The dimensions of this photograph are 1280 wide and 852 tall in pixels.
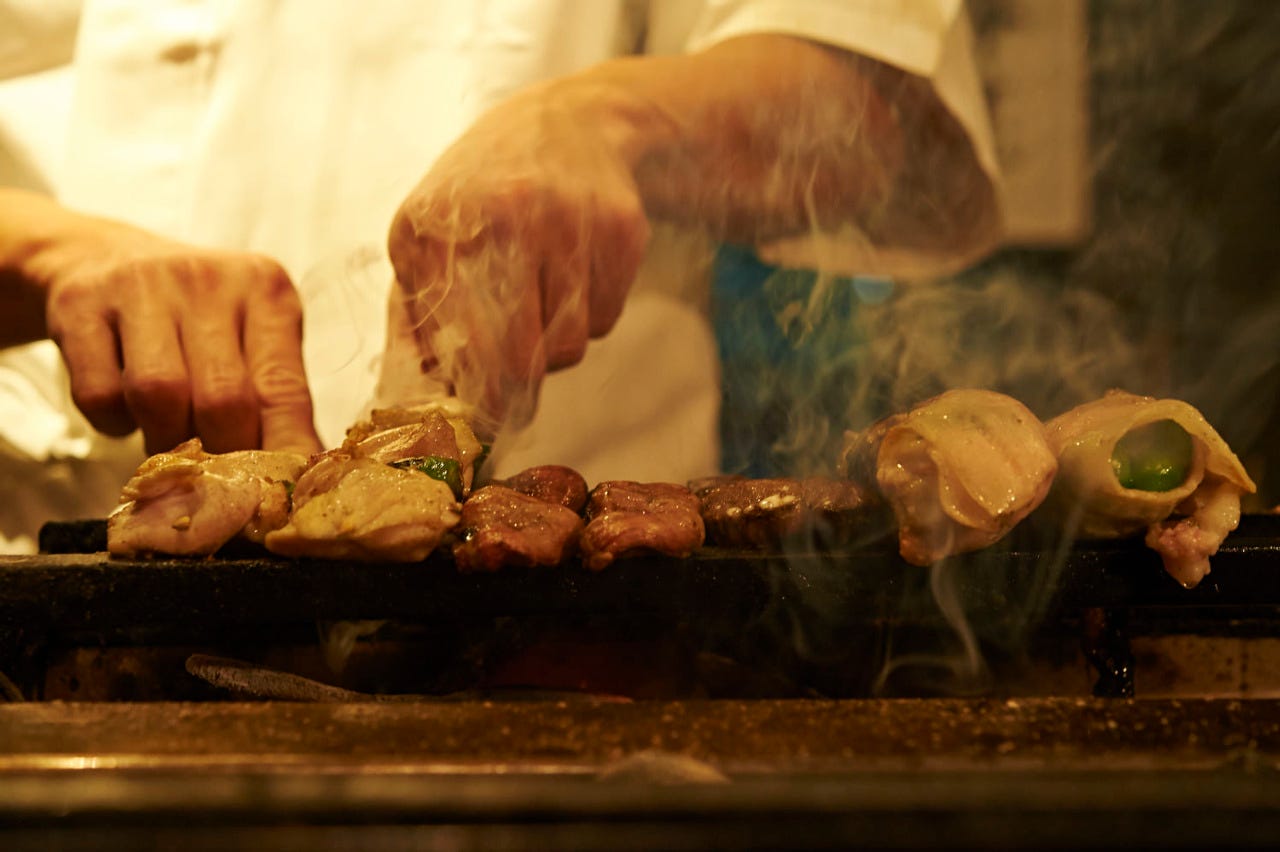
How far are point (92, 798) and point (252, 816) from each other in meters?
0.17

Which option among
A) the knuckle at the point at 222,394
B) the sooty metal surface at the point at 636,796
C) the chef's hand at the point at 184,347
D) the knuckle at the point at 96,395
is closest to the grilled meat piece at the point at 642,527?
the sooty metal surface at the point at 636,796

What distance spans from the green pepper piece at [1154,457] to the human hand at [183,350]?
2.00m

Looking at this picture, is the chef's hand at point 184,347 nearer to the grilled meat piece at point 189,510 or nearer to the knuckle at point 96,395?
the knuckle at point 96,395

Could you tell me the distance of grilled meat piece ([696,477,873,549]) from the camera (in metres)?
1.78

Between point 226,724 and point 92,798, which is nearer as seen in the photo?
point 92,798

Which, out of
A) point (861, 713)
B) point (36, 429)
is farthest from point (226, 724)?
point (36, 429)

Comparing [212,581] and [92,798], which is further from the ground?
[92,798]

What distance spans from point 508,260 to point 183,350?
96 centimetres

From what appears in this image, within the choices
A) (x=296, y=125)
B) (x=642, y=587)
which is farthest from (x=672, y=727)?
(x=296, y=125)

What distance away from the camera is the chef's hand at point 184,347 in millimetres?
2496

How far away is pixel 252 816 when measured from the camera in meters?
0.97

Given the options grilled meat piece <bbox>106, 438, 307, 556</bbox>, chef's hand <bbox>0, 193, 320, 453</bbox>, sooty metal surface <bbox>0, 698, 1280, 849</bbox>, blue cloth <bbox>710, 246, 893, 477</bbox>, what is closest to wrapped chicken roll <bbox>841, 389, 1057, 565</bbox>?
sooty metal surface <bbox>0, 698, 1280, 849</bbox>

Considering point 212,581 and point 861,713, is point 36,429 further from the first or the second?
point 861,713

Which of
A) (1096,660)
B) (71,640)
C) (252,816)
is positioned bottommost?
(1096,660)
